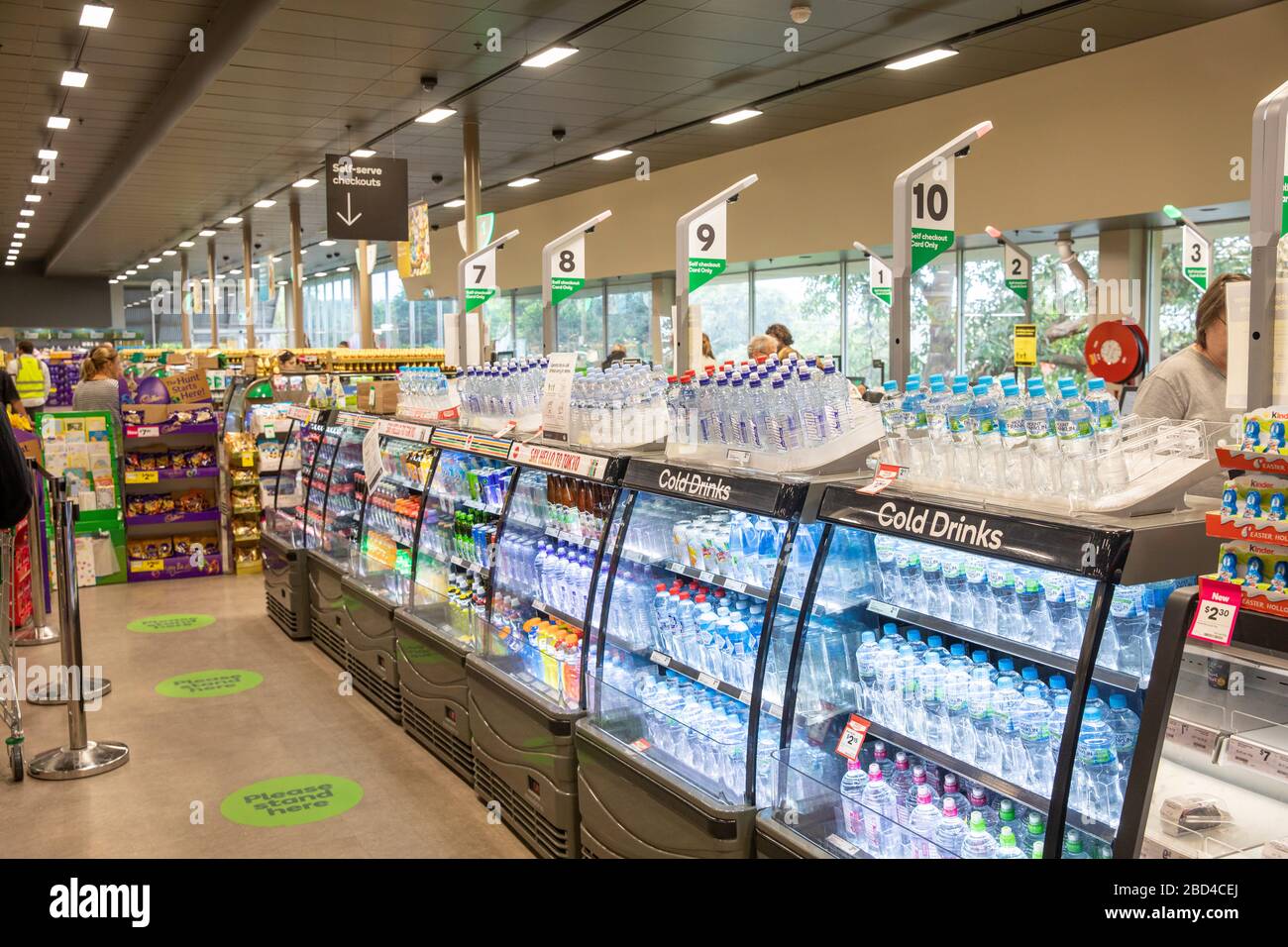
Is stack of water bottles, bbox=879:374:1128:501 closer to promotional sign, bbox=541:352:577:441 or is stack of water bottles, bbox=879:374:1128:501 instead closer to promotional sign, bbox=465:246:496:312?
promotional sign, bbox=541:352:577:441

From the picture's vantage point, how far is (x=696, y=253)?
174 inches

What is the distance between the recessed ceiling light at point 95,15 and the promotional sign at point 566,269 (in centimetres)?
444

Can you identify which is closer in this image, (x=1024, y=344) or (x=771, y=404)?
(x=771, y=404)

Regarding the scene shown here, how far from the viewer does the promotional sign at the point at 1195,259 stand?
270 inches

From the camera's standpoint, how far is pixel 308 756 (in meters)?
5.03

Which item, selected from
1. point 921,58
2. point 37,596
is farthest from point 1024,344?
point 37,596

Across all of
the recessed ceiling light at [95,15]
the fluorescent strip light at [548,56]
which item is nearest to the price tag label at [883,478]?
the fluorescent strip light at [548,56]

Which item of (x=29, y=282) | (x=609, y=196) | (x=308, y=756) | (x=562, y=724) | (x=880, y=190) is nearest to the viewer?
(x=562, y=724)

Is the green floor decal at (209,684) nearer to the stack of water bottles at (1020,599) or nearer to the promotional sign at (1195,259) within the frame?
the stack of water bottles at (1020,599)

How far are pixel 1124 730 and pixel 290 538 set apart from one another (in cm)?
650

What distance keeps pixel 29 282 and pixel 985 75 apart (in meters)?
31.2

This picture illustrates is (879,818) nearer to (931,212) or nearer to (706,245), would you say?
(931,212)
